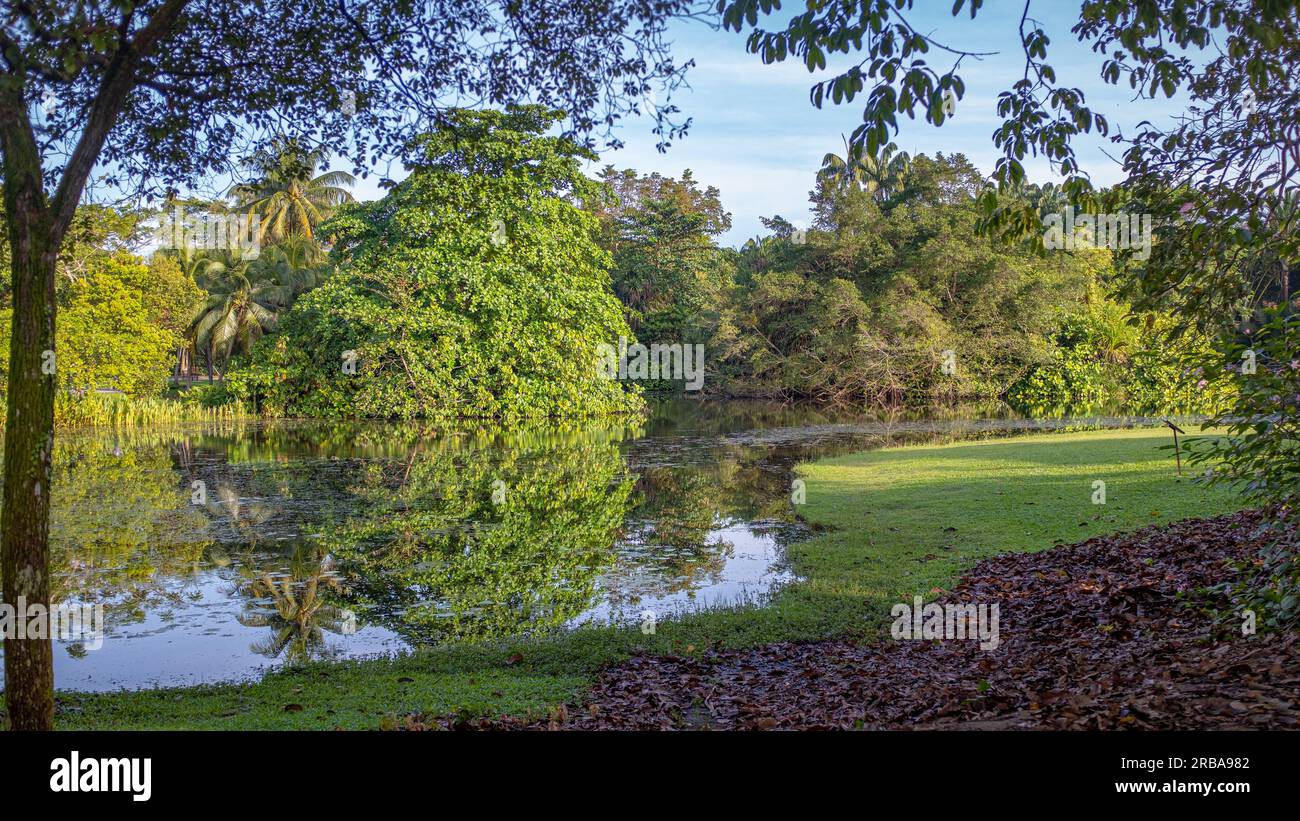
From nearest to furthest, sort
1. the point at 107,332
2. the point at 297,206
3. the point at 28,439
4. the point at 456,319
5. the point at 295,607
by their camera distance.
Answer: the point at 28,439, the point at 295,607, the point at 107,332, the point at 456,319, the point at 297,206

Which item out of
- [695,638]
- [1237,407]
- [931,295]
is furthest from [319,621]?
[931,295]

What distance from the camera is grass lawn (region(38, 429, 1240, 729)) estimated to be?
6.37 metres

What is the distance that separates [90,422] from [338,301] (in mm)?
10266

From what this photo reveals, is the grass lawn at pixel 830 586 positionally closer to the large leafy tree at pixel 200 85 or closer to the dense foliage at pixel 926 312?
the large leafy tree at pixel 200 85

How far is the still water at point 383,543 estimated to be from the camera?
8.99 meters

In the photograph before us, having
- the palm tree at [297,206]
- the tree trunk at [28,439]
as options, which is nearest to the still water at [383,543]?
the tree trunk at [28,439]

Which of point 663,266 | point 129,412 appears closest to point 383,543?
point 129,412

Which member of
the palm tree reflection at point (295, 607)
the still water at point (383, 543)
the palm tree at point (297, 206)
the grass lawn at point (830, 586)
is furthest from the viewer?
the palm tree at point (297, 206)

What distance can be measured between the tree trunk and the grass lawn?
3.86 ft

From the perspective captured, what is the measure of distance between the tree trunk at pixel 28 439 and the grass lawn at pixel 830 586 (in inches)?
46.3

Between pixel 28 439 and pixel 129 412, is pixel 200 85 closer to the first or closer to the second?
pixel 28 439

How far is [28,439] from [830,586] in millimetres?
7762

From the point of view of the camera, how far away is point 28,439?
4.79 meters

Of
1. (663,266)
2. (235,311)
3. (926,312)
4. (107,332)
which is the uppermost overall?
(663,266)
